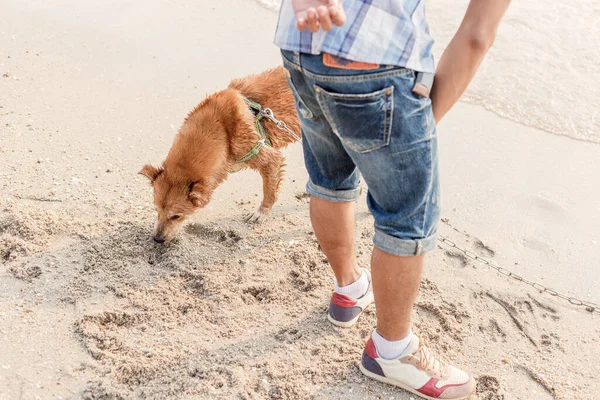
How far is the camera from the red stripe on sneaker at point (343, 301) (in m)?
3.25

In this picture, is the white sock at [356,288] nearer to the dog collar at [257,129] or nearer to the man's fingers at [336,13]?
the dog collar at [257,129]

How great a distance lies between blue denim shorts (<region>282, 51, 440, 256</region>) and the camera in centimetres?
201

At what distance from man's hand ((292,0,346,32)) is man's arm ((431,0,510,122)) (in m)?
0.51

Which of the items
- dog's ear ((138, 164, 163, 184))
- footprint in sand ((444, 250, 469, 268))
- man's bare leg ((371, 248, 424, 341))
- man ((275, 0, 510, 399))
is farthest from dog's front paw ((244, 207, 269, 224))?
man's bare leg ((371, 248, 424, 341))

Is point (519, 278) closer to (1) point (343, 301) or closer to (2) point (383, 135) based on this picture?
(1) point (343, 301)

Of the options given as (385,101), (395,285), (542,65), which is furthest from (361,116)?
(542,65)

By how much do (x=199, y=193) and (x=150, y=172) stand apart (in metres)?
0.39

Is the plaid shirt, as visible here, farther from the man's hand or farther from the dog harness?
the dog harness

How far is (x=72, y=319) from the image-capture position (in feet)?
10.6

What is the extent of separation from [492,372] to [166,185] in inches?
97.6

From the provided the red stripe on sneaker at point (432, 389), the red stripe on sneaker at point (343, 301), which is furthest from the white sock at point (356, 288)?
the red stripe on sneaker at point (432, 389)

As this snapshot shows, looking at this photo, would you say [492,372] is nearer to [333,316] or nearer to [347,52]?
[333,316]

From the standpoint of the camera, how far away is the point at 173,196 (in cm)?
414

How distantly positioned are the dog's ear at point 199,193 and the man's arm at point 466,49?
89.7 inches
